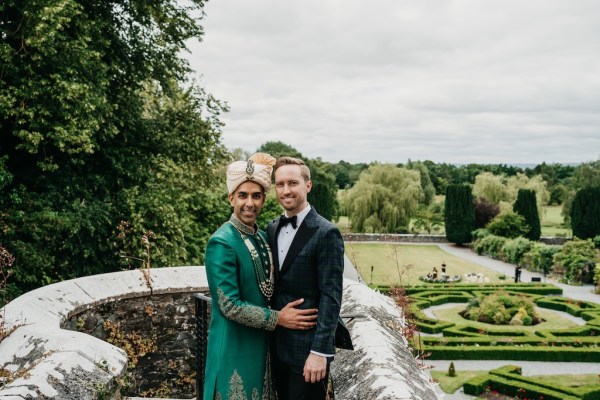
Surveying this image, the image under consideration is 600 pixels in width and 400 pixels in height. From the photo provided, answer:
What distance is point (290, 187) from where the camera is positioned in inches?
118

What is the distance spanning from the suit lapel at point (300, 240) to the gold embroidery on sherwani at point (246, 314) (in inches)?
11.7

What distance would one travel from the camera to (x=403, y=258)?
113 ft

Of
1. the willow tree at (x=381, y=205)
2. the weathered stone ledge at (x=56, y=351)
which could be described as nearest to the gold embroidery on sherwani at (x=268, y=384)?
the weathered stone ledge at (x=56, y=351)

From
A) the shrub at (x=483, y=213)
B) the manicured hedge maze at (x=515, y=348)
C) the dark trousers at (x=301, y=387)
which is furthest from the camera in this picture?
the shrub at (x=483, y=213)

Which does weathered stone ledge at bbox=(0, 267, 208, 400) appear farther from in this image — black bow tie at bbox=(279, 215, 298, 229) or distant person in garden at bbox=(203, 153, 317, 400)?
black bow tie at bbox=(279, 215, 298, 229)

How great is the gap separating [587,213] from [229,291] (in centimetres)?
4185

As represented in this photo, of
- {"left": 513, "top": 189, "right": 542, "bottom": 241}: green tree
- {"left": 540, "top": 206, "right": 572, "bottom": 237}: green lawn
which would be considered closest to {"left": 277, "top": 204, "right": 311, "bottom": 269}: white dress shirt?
{"left": 513, "top": 189, "right": 542, "bottom": 241}: green tree

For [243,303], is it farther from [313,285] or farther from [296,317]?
[313,285]

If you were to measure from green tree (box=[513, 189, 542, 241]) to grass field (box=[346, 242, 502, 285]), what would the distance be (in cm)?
729

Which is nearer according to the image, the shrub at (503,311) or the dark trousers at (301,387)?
the dark trousers at (301,387)

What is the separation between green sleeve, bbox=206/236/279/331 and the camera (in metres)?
2.83

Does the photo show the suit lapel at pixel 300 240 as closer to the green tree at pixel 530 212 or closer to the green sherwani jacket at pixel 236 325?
the green sherwani jacket at pixel 236 325

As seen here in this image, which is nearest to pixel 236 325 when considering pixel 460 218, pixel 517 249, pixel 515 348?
pixel 515 348

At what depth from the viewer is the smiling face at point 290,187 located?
2.99 m
